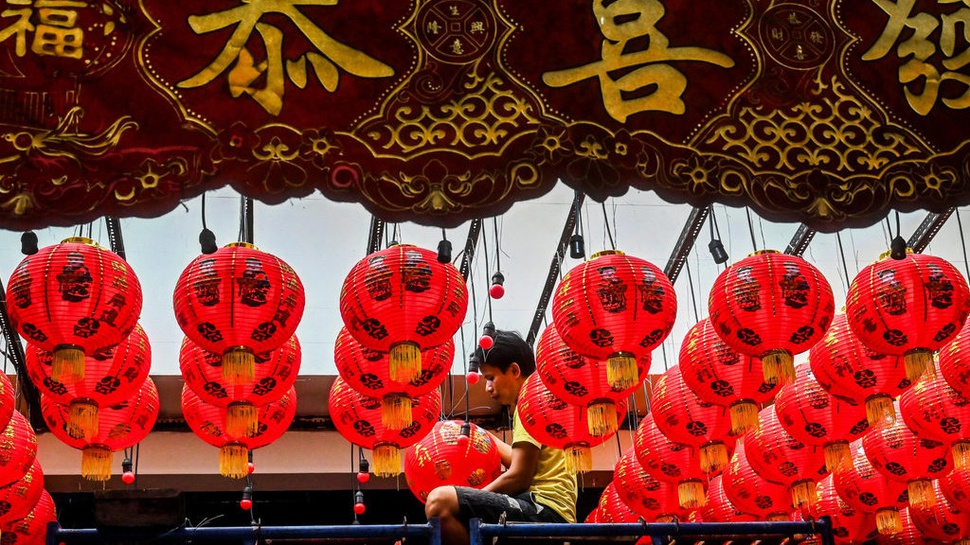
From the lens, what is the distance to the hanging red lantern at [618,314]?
15.1 feet

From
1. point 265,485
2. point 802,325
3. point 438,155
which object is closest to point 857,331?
point 802,325

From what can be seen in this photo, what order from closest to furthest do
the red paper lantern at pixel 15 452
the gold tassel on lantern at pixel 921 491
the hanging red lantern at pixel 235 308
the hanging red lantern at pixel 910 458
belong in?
the hanging red lantern at pixel 235 308
the red paper lantern at pixel 15 452
the hanging red lantern at pixel 910 458
the gold tassel on lantern at pixel 921 491

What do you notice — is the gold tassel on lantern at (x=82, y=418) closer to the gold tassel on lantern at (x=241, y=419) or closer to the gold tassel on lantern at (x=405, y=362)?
the gold tassel on lantern at (x=241, y=419)

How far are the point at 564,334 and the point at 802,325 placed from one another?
105 cm

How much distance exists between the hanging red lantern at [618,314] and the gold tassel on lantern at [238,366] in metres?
1.39

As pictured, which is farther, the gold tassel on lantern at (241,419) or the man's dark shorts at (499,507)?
the gold tassel on lantern at (241,419)

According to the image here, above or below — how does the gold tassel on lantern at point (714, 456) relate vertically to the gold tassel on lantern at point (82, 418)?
below

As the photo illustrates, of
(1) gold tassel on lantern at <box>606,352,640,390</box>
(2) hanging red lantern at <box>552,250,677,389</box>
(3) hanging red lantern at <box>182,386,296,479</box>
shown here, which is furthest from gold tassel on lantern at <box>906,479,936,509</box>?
(3) hanging red lantern at <box>182,386,296,479</box>

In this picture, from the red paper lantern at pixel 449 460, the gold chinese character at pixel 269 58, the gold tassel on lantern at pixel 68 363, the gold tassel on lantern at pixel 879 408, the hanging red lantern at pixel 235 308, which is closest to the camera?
the gold chinese character at pixel 269 58

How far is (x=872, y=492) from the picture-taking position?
7.14 m

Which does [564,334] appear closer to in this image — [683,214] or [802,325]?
[802,325]

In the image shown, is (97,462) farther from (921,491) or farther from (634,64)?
(921,491)

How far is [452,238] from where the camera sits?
812 centimetres

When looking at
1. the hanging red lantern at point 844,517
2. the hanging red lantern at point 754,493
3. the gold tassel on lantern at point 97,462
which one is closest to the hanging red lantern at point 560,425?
the hanging red lantern at point 754,493
